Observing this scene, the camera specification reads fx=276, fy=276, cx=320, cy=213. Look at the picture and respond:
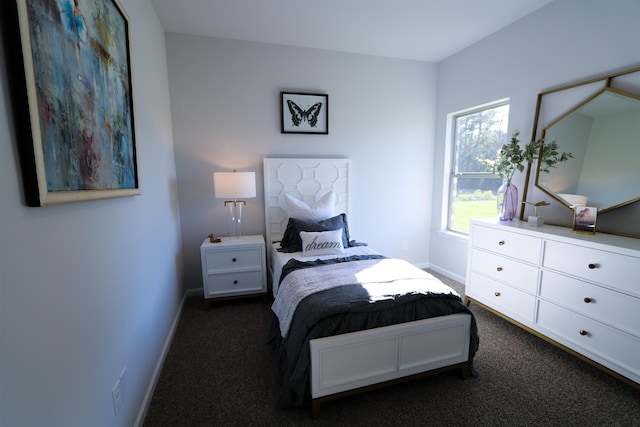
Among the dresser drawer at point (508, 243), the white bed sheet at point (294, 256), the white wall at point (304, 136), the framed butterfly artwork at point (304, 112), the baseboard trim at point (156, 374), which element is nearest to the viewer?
the baseboard trim at point (156, 374)

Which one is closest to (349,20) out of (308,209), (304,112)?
(304,112)

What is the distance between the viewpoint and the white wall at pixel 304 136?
9.77 ft

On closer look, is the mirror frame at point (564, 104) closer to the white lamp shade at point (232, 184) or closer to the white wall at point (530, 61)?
the white wall at point (530, 61)

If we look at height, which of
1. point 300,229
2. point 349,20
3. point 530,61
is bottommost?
point 300,229

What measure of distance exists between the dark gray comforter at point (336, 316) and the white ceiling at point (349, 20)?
243cm

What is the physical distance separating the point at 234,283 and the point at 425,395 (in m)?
1.98

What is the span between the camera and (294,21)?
265cm

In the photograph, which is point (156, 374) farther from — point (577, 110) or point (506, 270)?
point (577, 110)

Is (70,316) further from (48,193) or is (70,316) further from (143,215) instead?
(143,215)

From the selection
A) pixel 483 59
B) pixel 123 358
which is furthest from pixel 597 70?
pixel 123 358

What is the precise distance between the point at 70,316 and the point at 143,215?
3.22ft

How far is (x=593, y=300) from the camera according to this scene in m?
1.86

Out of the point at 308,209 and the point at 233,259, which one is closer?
the point at 233,259

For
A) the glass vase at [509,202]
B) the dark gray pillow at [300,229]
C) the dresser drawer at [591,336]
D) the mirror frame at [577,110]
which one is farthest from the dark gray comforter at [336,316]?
the mirror frame at [577,110]
